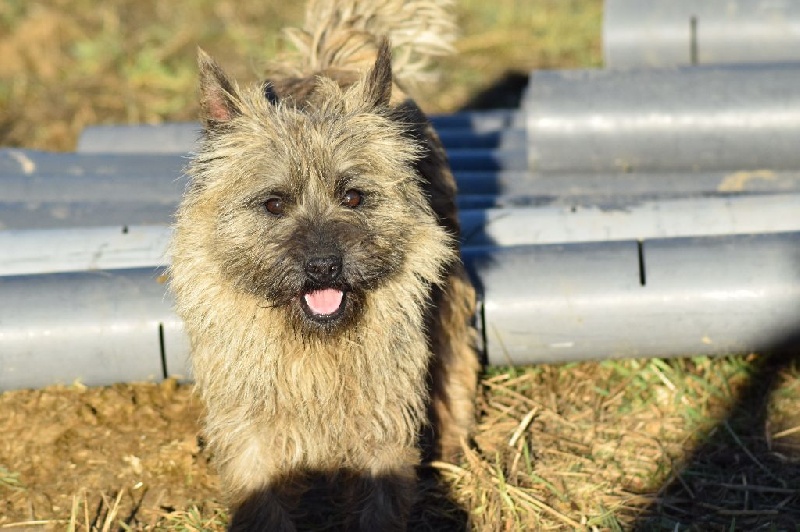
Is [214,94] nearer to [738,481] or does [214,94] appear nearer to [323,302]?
[323,302]

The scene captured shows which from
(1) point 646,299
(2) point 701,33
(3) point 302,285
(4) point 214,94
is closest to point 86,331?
(4) point 214,94

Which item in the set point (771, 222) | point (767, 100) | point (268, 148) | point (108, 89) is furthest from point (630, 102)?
point (108, 89)

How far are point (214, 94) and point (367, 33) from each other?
149 centimetres

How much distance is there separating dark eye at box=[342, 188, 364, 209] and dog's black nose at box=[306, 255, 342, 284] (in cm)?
24

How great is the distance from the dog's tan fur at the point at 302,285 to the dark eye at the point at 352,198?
0.06 feet

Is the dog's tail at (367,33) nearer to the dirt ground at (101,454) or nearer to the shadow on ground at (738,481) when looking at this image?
the dirt ground at (101,454)

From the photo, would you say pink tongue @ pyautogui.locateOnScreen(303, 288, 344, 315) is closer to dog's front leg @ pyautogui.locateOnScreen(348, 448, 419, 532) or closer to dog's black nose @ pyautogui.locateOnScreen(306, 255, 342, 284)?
dog's black nose @ pyautogui.locateOnScreen(306, 255, 342, 284)

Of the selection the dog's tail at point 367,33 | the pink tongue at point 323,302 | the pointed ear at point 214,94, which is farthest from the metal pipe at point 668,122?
the pink tongue at point 323,302

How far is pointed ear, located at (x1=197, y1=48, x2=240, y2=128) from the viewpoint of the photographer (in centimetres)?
396

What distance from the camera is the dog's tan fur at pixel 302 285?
386cm

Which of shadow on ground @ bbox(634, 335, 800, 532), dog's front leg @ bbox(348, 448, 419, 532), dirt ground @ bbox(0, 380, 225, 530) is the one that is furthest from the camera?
dirt ground @ bbox(0, 380, 225, 530)

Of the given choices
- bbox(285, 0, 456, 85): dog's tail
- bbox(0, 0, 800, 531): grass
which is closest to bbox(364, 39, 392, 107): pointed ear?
bbox(285, 0, 456, 85): dog's tail

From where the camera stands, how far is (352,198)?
12.9 ft

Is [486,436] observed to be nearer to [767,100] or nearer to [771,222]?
[771,222]
